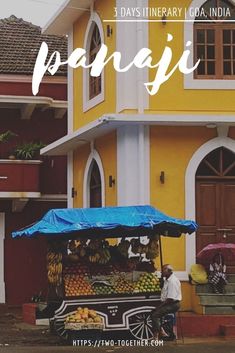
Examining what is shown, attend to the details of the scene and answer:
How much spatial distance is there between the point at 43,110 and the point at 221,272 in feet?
32.8

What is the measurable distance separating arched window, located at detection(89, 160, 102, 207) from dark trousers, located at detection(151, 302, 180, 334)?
182 inches

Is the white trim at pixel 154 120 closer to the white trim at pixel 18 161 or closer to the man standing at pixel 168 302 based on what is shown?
the man standing at pixel 168 302

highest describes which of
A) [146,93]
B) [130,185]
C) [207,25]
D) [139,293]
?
[207,25]

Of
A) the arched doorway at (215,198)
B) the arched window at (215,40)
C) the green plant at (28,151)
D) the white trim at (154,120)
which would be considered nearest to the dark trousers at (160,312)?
the arched doorway at (215,198)

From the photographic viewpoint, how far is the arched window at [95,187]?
18.9m

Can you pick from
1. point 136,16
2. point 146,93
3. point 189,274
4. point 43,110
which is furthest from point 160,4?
point 43,110

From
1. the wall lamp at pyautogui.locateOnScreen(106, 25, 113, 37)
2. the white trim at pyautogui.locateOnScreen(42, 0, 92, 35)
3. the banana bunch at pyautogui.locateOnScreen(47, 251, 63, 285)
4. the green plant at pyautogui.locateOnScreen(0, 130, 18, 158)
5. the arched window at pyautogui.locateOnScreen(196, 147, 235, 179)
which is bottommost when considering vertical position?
the banana bunch at pyautogui.locateOnScreen(47, 251, 63, 285)

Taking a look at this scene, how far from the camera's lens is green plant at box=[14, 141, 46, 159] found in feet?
76.0

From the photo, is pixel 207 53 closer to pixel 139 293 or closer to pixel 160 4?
pixel 160 4

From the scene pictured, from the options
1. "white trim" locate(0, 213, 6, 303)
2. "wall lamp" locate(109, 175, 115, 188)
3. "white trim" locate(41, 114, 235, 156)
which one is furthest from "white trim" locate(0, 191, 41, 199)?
"white trim" locate(41, 114, 235, 156)

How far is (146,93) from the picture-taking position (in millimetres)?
16766

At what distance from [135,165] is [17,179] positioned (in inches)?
278

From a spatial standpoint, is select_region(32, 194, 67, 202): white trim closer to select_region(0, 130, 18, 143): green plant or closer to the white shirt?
select_region(0, 130, 18, 143): green plant

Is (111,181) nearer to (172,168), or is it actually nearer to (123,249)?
(172,168)
